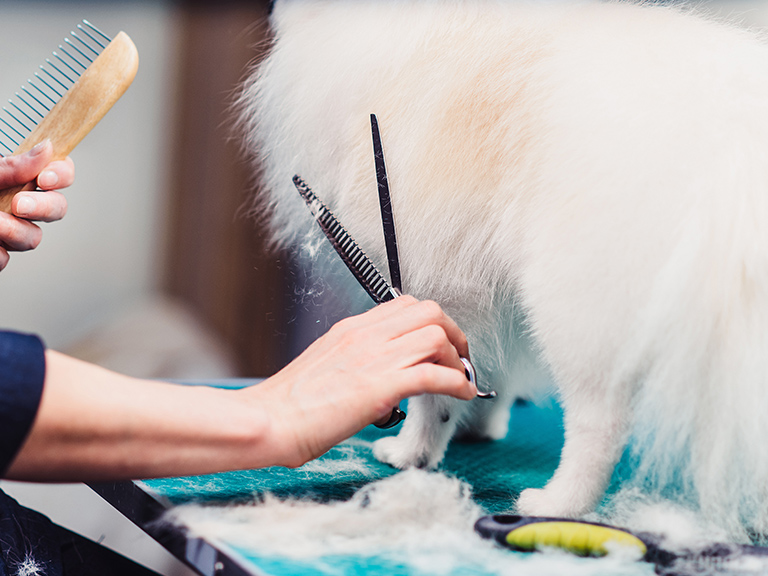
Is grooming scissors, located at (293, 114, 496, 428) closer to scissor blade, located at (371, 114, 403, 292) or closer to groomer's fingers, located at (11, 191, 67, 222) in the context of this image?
scissor blade, located at (371, 114, 403, 292)

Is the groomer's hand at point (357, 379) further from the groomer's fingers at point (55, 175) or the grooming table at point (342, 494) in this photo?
the groomer's fingers at point (55, 175)

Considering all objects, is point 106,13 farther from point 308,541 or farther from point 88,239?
point 308,541

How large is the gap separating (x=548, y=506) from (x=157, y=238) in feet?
2.73

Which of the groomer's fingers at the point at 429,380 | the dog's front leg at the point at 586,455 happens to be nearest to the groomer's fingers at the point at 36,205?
the groomer's fingers at the point at 429,380

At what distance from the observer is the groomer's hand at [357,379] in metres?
0.37

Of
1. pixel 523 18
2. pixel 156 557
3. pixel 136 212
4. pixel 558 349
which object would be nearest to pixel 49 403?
pixel 558 349

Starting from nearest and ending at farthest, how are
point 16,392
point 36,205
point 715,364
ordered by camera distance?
point 16,392 → point 715,364 → point 36,205

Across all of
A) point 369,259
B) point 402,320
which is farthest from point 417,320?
point 369,259

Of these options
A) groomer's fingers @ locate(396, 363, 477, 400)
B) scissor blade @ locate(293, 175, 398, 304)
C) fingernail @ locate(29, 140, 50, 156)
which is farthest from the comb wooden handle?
groomer's fingers @ locate(396, 363, 477, 400)

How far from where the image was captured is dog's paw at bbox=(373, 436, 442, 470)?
59cm

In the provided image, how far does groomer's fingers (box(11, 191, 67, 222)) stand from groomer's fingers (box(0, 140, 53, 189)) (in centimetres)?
2

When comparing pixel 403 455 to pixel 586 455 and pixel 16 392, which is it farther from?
pixel 16 392

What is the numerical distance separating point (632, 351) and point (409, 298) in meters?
0.16

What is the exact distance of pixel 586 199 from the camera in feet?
1.33
